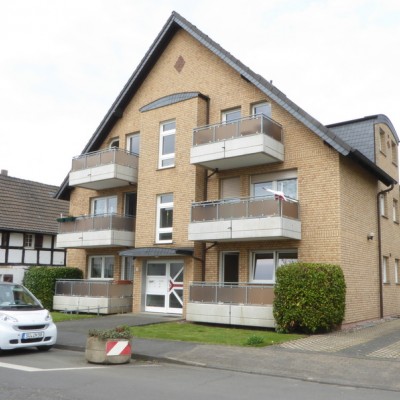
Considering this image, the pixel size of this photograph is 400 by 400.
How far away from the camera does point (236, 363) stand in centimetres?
1112

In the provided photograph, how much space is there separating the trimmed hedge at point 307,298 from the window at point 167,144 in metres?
7.77

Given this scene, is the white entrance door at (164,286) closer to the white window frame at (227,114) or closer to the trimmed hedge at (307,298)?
the trimmed hedge at (307,298)

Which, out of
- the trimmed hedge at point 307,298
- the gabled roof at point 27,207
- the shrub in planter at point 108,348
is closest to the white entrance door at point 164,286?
the trimmed hedge at point 307,298

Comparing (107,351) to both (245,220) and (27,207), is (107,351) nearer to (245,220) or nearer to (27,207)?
(245,220)

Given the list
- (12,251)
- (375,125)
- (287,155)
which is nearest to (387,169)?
(375,125)

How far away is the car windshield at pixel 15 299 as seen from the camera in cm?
1252

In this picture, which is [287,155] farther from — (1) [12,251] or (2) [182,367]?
(1) [12,251]

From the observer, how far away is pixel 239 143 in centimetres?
1847

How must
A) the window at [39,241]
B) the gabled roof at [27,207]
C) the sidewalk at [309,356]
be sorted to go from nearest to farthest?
A: 1. the sidewalk at [309,356]
2. the gabled roof at [27,207]
3. the window at [39,241]

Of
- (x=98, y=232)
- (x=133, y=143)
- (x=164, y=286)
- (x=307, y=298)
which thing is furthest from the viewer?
(x=133, y=143)

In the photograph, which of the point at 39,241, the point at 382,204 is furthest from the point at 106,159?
the point at 382,204

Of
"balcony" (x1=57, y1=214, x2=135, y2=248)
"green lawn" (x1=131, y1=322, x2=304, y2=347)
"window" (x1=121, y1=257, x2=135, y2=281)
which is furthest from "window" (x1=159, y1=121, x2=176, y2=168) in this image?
"green lawn" (x1=131, y1=322, x2=304, y2=347)

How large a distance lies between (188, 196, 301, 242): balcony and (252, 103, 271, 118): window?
11.0 feet

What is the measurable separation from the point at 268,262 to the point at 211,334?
4.39 meters
